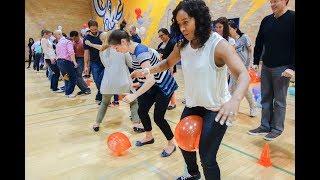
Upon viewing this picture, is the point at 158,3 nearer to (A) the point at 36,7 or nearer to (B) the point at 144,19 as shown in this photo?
(B) the point at 144,19

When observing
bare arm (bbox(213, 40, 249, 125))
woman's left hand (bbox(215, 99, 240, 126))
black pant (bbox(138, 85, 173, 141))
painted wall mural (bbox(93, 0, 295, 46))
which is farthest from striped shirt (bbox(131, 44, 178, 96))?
painted wall mural (bbox(93, 0, 295, 46))

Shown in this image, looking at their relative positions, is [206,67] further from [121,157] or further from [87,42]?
[87,42]

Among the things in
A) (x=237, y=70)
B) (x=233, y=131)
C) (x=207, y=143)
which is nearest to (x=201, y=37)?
(x=237, y=70)

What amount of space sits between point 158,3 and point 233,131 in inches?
413

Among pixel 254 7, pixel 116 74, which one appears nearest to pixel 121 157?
pixel 116 74

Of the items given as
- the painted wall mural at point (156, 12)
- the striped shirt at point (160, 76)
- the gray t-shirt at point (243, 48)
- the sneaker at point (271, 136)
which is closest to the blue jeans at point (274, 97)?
the sneaker at point (271, 136)

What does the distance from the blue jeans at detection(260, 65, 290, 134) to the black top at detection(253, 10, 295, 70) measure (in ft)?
0.32

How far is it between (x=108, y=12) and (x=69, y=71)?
1141 centimetres

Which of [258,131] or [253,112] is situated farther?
[253,112]

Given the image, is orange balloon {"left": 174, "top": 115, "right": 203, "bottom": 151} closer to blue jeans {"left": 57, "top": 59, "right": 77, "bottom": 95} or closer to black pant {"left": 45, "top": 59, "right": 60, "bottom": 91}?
blue jeans {"left": 57, "top": 59, "right": 77, "bottom": 95}

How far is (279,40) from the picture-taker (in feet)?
11.4

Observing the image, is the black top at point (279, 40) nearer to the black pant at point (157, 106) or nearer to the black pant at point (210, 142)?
the black pant at point (157, 106)

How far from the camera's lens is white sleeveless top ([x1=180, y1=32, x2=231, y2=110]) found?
1.94m
